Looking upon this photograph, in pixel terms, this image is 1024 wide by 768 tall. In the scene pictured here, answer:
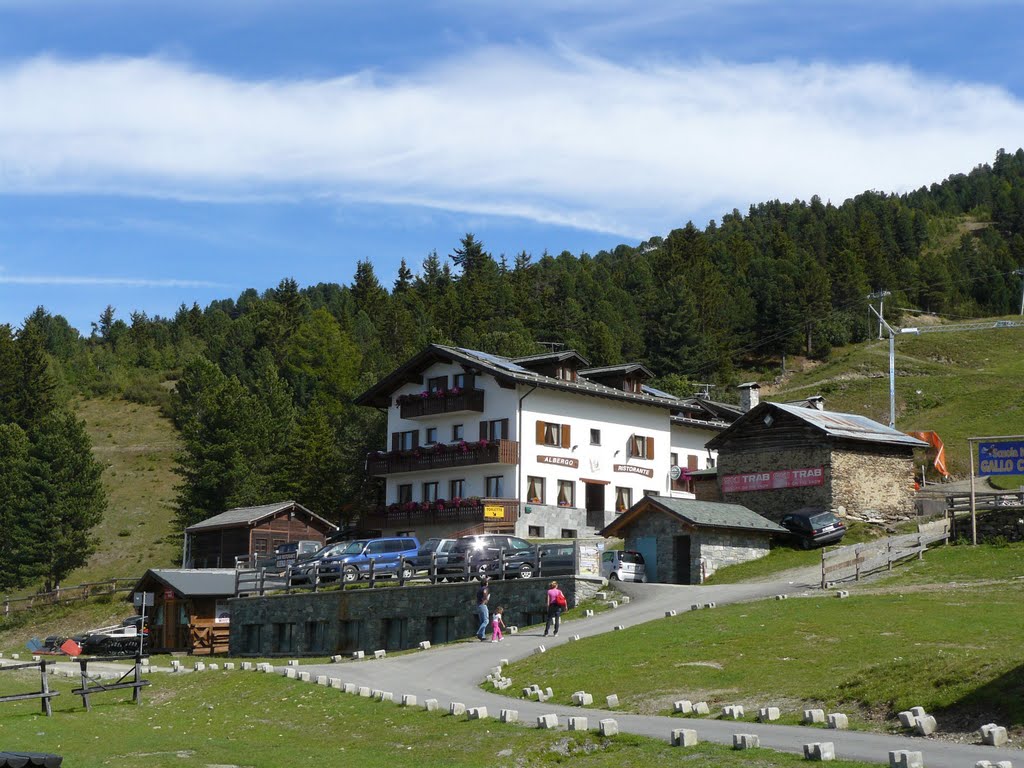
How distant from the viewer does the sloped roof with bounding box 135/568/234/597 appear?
5194 centimetres

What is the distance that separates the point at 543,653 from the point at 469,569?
10.9 m

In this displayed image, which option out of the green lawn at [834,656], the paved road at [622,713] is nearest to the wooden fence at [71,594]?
the paved road at [622,713]

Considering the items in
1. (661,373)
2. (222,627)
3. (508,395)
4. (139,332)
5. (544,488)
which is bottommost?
(222,627)

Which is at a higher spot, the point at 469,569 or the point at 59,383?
the point at 59,383

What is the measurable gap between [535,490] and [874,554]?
25.2 metres

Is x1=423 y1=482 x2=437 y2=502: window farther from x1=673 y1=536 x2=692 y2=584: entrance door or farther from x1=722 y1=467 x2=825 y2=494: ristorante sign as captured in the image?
x1=673 y1=536 x2=692 y2=584: entrance door

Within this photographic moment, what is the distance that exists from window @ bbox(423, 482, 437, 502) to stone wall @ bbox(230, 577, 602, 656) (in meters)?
19.7

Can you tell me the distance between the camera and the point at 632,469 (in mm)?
70000

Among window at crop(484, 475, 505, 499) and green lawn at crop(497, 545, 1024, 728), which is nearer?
green lawn at crop(497, 545, 1024, 728)

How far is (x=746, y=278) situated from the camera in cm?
14850

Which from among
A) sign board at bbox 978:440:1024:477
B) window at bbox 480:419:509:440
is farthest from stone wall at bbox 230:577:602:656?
window at bbox 480:419:509:440

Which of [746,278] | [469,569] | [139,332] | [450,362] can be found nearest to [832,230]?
[746,278]

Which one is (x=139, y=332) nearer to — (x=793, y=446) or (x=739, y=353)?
(x=739, y=353)

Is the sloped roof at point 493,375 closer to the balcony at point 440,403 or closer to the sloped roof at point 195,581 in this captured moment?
the balcony at point 440,403
